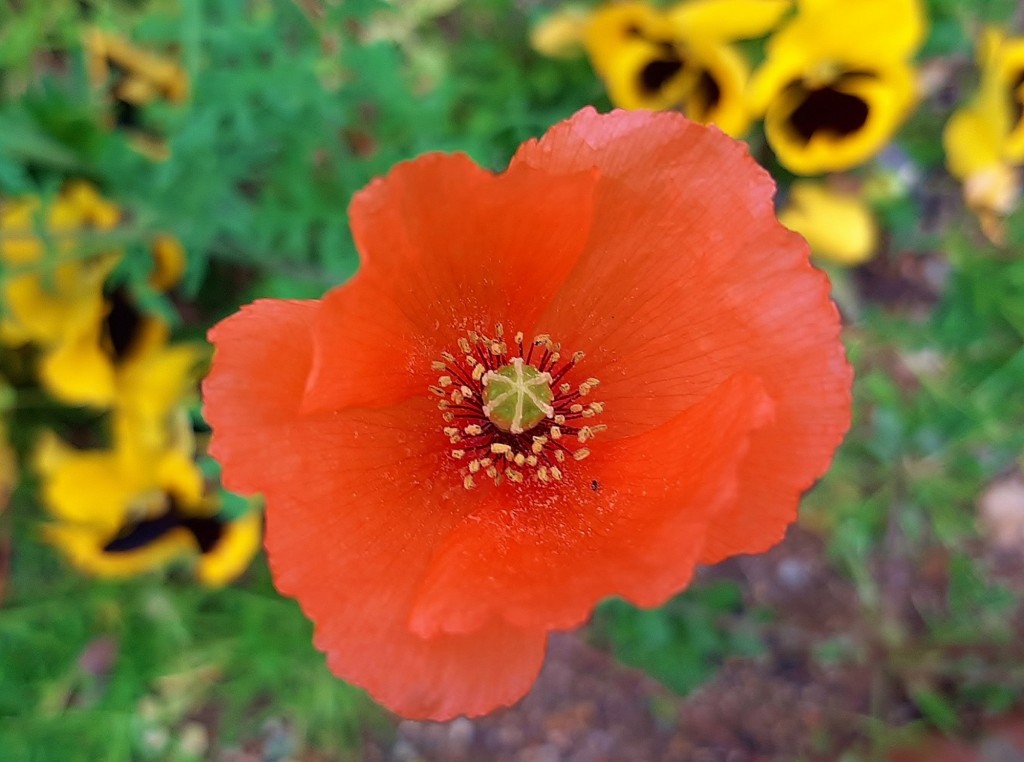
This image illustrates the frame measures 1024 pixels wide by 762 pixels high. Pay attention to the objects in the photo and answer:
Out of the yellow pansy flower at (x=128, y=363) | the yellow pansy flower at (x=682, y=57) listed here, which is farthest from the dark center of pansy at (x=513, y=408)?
the yellow pansy flower at (x=128, y=363)

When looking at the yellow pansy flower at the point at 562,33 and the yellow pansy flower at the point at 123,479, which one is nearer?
the yellow pansy flower at the point at 123,479

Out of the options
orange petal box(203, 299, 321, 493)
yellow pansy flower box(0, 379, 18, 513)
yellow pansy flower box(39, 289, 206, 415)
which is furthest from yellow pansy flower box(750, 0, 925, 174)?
yellow pansy flower box(0, 379, 18, 513)

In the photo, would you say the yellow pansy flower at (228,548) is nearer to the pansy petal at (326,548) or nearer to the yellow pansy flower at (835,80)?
the pansy petal at (326,548)

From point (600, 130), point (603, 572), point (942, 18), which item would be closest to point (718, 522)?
point (603, 572)

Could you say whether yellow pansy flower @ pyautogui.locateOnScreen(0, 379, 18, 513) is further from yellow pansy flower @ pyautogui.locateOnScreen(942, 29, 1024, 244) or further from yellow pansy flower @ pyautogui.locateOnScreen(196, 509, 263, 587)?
yellow pansy flower @ pyautogui.locateOnScreen(942, 29, 1024, 244)

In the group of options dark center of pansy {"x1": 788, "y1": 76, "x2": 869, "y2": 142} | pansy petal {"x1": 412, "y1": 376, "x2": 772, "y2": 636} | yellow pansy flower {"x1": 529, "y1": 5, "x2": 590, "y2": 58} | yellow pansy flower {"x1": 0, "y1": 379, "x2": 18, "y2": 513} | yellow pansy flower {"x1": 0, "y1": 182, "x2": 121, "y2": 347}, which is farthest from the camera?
yellow pansy flower {"x1": 529, "y1": 5, "x2": 590, "y2": 58}

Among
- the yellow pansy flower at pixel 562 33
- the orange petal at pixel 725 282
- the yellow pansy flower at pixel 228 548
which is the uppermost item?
the orange petal at pixel 725 282

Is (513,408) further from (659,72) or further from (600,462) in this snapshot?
(659,72)
